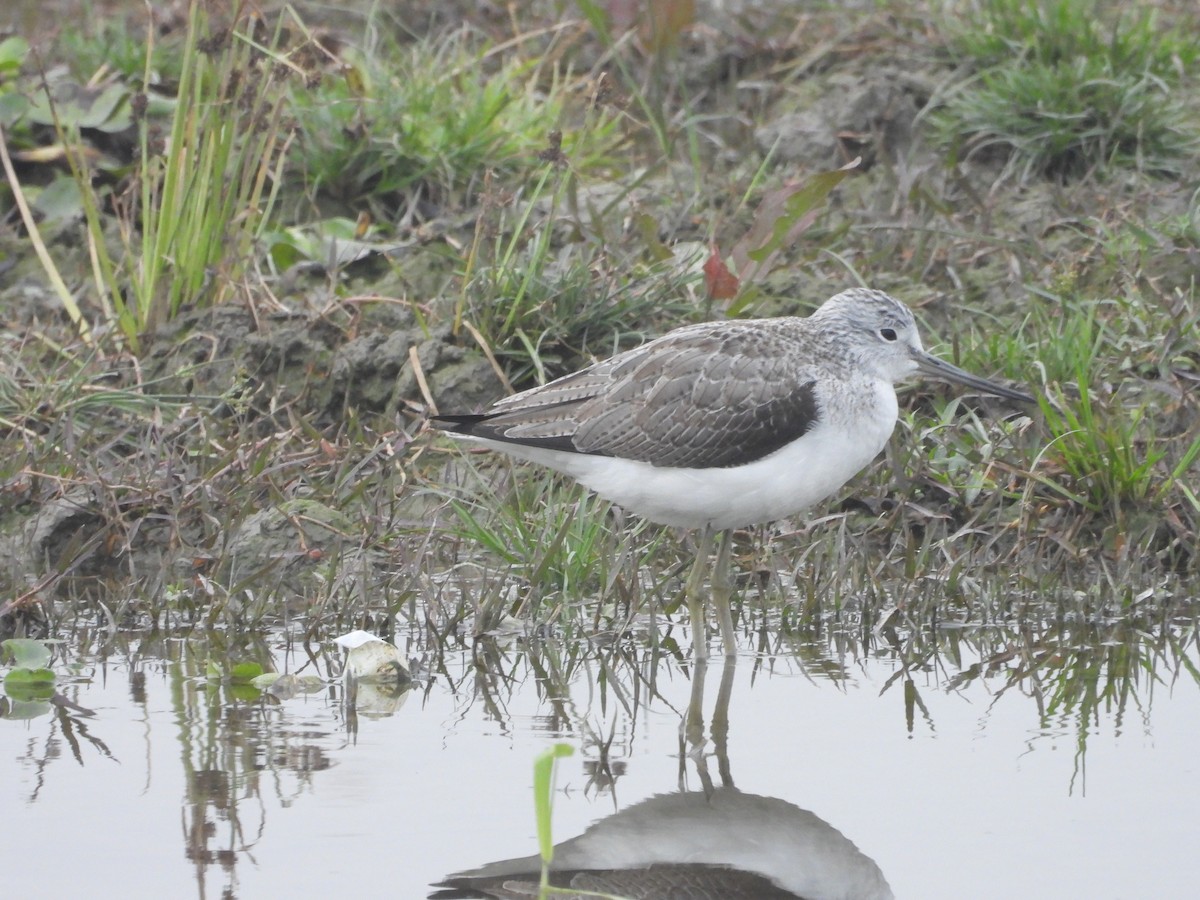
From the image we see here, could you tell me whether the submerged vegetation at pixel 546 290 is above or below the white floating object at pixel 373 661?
above

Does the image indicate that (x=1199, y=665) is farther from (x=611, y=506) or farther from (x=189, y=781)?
(x=189, y=781)

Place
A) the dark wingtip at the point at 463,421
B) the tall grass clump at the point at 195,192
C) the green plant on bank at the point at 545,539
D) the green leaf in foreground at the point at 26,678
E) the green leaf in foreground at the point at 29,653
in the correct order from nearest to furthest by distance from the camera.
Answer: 1. the green leaf in foreground at the point at 26,678
2. the green leaf in foreground at the point at 29,653
3. the dark wingtip at the point at 463,421
4. the green plant on bank at the point at 545,539
5. the tall grass clump at the point at 195,192

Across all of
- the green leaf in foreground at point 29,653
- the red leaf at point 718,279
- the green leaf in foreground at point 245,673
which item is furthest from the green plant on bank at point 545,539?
the green leaf in foreground at point 29,653

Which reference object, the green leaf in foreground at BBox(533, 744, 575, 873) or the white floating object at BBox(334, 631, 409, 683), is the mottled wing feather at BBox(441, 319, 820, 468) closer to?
the white floating object at BBox(334, 631, 409, 683)

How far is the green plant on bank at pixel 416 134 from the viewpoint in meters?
8.84

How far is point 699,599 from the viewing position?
19.8 feet

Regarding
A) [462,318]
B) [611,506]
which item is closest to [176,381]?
[462,318]

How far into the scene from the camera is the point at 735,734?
5086 mm

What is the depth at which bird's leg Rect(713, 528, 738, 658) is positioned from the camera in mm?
5855

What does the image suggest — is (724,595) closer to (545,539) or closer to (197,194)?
(545,539)

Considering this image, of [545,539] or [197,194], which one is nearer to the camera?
[545,539]

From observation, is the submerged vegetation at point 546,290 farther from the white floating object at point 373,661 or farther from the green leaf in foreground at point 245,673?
the green leaf in foreground at point 245,673

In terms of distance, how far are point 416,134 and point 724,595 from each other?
3.77 m

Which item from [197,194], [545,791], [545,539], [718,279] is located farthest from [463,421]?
[545,791]
